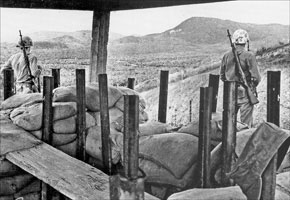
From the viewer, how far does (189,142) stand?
3.50m

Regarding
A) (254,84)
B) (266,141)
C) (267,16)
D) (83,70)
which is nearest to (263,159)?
(266,141)

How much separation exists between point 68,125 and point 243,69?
1.66 metres

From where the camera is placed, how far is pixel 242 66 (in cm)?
338

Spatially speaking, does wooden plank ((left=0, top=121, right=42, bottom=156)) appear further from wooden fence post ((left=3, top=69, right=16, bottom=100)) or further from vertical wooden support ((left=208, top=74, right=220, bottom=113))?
vertical wooden support ((left=208, top=74, right=220, bottom=113))

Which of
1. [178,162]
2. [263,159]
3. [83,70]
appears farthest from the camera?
[83,70]

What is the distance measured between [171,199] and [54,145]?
130cm

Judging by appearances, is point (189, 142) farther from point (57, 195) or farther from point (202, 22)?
point (57, 195)

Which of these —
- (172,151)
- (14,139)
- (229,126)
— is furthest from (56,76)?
(229,126)

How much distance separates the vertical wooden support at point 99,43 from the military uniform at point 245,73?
1171mm

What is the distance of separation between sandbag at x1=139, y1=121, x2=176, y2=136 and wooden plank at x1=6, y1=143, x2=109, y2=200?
50cm

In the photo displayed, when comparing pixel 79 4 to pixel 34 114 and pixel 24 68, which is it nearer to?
pixel 24 68

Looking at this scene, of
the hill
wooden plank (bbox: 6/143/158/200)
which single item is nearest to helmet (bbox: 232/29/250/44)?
the hill

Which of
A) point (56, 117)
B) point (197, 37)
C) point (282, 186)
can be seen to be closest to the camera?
point (282, 186)

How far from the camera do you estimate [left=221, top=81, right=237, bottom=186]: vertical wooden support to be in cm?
333
